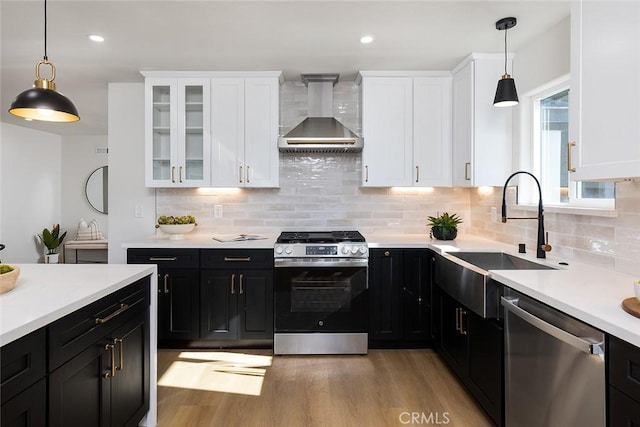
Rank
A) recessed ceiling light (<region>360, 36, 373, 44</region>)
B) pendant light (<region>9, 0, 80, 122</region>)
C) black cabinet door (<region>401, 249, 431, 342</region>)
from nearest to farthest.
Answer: pendant light (<region>9, 0, 80, 122</region>) → recessed ceiling light (<region>360, 36, 373, 44</region>) → black cabinet door (<region>401, 249, 431, 342</region>)

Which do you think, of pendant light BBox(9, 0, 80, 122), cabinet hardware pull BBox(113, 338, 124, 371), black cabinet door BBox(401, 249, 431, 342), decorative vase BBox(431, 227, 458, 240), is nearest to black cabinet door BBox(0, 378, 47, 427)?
cabinet hardware pull BBox(113, 338, 124, 371)

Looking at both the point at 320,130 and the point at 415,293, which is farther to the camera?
the point at 320,130

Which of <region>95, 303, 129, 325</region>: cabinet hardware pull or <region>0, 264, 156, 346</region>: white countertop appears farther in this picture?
<region>95, 303, 129, 325</region>: cabinet hardware pull

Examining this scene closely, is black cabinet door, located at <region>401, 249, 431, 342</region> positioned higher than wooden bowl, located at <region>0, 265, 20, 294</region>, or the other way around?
wooden bowl, located at <region>0, 265, 20, 294</region>

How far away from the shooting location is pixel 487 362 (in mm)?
2068

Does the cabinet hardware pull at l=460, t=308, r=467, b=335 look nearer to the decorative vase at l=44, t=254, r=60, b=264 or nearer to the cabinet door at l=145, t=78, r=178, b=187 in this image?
the cabinet door at l=145, t=78, r=178, b=187

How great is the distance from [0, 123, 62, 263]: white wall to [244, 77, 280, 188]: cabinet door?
447 cm

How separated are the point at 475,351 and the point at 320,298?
48.3 inches

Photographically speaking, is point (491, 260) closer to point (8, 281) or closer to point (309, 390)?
point (309, 390)

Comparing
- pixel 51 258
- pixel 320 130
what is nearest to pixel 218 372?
pixel 320 130

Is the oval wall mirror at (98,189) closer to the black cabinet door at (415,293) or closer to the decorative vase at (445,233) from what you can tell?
the black cabinet door at (415,293)

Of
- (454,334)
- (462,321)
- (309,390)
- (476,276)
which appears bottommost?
(309,390)

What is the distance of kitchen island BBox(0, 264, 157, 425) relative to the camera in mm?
1187

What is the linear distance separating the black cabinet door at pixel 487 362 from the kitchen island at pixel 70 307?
1.82 m
